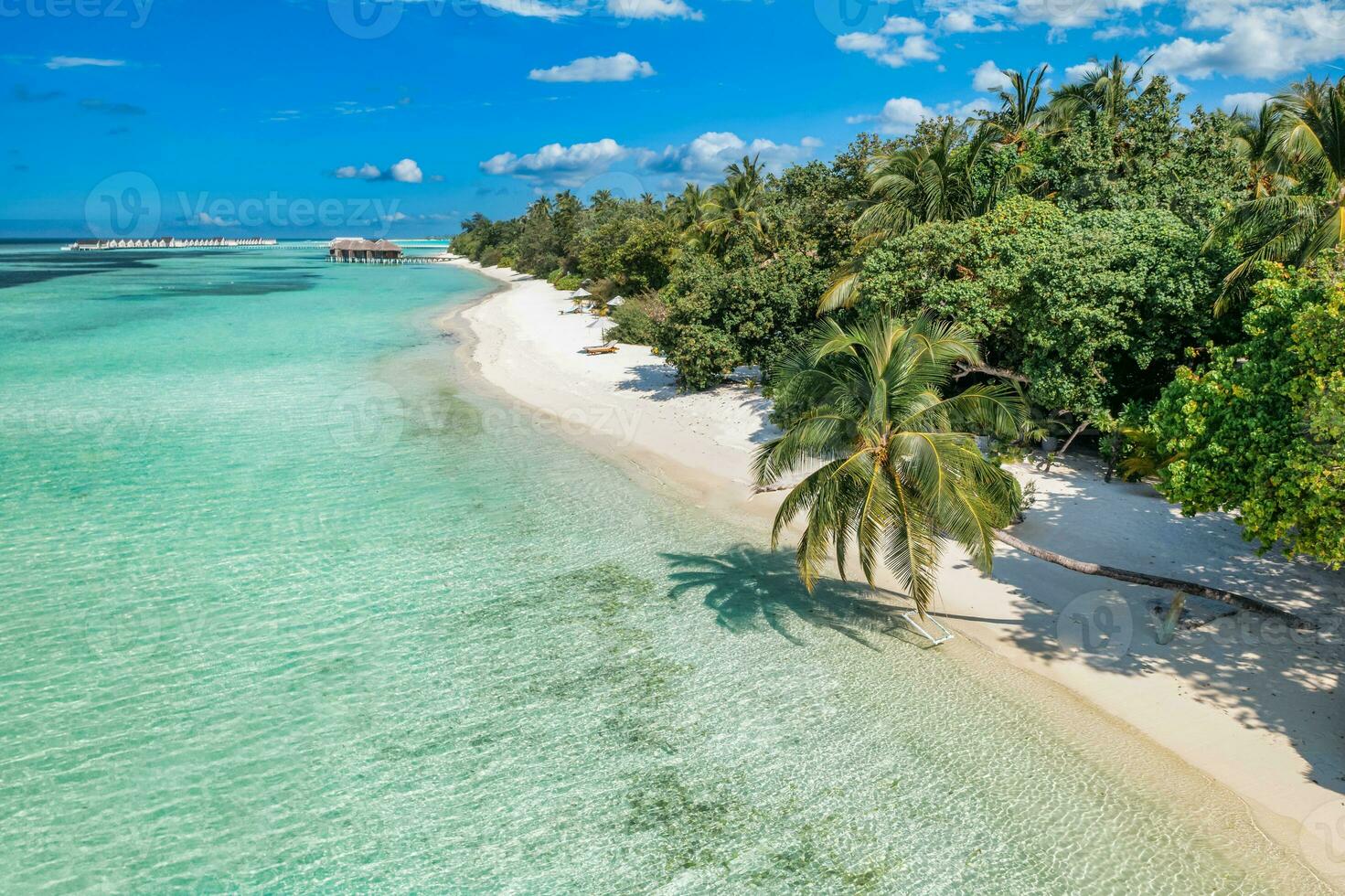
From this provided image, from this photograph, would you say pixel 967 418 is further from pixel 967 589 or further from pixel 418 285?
pixel 418 285

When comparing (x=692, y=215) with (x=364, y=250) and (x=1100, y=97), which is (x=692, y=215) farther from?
(x=364, y=250)

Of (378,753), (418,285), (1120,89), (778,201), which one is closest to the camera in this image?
(378,753)

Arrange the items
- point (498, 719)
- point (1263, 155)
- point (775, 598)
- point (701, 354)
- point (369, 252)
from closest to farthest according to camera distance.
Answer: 1. point (498, 719)
2. point (775, 598)
3. point (1263, 155)
4. point (701, 354)
5. point (369, 252)

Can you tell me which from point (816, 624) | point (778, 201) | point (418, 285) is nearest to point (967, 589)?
point (816, 624)

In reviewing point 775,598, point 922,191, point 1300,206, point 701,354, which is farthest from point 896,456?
point 701,354

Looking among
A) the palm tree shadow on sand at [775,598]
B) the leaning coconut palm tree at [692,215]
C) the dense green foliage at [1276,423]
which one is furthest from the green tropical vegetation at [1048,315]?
the leaning coconut palm tree at [692,215]

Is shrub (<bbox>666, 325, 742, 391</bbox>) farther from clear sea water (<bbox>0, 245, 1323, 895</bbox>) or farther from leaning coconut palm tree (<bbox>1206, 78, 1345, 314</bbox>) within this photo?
leaning coconut palm tree (<bbox>1206, 78, 1345, 314</bbox>)
